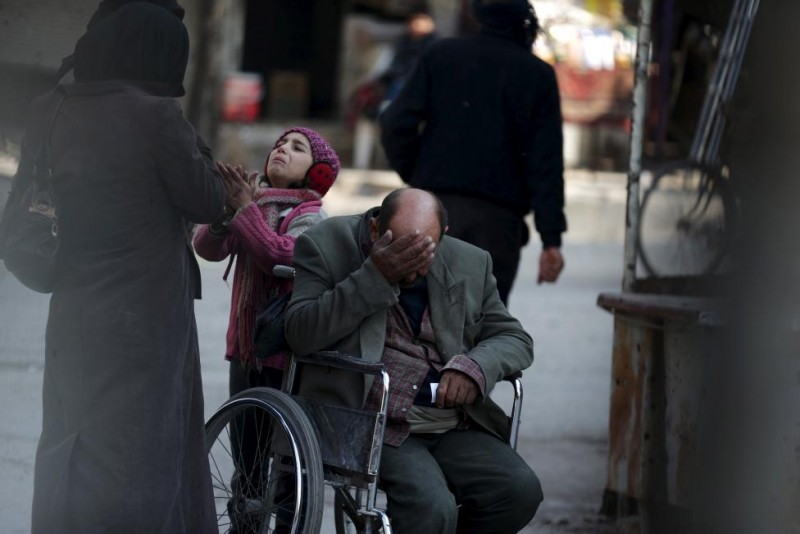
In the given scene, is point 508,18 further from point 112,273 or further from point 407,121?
point 112,273

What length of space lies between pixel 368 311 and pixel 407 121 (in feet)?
5.70

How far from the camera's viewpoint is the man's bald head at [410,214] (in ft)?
11.5

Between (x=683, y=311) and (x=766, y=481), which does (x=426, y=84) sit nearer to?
(x=683, y=311)

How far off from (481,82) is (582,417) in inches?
94.8

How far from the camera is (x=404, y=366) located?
359cm

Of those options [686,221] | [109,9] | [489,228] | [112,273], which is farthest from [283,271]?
[686,221]

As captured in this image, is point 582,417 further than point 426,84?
Yes

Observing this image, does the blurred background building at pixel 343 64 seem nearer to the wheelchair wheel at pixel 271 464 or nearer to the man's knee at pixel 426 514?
the wheelchair wheel at pixel 271 464

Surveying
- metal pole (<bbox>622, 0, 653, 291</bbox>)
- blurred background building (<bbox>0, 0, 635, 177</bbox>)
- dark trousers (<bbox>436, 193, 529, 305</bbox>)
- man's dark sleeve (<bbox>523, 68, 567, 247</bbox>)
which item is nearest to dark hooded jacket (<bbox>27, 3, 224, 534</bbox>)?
dark trousers (<bbox>436, 193, 529, 305</bbox>)

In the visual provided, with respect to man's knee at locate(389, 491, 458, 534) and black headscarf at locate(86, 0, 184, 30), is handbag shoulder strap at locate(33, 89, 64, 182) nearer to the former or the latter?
black headscarf at locate(86, 0, 184, 30)

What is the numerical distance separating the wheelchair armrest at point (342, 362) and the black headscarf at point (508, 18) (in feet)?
6.35

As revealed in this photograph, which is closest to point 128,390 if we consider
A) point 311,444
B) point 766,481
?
point 311,444

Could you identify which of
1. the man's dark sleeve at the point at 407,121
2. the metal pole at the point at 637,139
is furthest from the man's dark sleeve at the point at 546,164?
the man's dark sleeve at the point at 407,121

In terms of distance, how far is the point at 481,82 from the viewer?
16.5 feet
